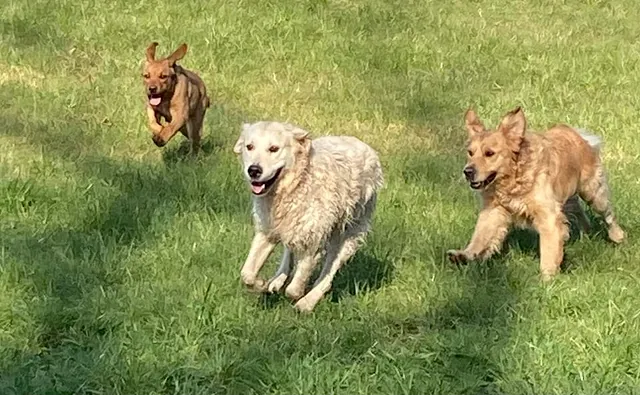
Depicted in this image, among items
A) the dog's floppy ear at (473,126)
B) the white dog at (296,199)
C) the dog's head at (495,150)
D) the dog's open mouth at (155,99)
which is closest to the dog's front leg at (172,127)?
the dog's open mouth at (155,99)

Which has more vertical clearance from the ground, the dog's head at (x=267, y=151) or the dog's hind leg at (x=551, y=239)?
the dog's head at (x=267, y=151)

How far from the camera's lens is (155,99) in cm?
976

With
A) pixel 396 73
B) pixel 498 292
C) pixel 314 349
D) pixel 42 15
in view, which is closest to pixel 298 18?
pixel 396 73

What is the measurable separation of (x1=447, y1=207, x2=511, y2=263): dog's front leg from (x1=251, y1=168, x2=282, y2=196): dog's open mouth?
1.54 m

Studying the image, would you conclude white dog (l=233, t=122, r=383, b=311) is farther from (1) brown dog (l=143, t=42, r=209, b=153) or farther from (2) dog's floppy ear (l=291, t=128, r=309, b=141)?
(1) brown dog (l=143, t=42, r=209, b=153)

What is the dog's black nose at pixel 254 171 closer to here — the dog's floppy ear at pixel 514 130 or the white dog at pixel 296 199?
the white dog at pixel 296 199

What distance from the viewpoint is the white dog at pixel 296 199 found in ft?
19.3

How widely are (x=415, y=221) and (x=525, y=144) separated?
106cm

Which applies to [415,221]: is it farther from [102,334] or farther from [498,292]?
[102,334]

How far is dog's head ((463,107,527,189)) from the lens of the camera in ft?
23.5

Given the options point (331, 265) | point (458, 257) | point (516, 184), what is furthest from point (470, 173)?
point (331, 265)

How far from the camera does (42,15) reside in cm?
1415

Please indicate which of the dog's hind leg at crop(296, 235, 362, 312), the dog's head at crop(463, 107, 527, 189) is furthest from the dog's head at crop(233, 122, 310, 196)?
the dog's head at crop(463, 107, 527, 189)

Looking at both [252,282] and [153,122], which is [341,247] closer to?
[252,282]
